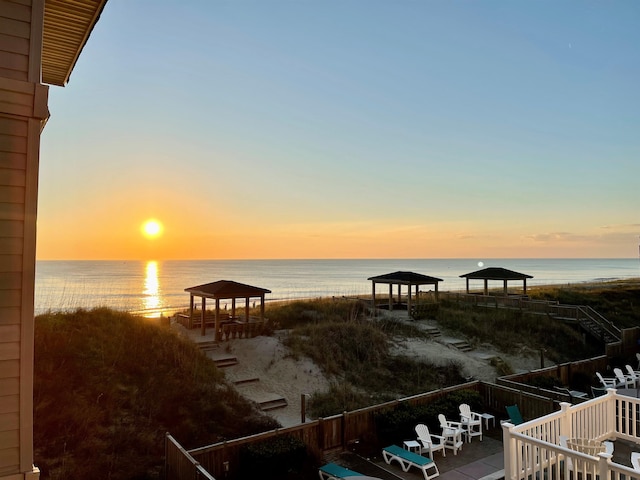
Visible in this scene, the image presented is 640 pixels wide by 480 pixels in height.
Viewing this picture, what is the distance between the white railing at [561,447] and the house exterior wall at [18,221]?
6.55 meters

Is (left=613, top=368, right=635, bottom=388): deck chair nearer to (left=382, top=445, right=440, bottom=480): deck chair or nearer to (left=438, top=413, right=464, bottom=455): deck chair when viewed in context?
(left=438, top=413, right=464, bottom=455): deck chair

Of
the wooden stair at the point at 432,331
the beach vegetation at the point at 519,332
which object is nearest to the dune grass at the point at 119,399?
the wooden stair at the point at 432,331

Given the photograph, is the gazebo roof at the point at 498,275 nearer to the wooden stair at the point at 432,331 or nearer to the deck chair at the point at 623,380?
the wooden stair at the point at 432,331

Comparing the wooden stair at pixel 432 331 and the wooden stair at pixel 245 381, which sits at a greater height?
the wooden stair at pixel 432 331

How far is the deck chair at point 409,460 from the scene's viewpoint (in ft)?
28.8

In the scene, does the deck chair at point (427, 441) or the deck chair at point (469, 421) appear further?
the deck chair at point (469, 421)

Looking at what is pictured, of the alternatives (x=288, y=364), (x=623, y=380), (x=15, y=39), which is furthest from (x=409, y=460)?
(x=623, y=380)

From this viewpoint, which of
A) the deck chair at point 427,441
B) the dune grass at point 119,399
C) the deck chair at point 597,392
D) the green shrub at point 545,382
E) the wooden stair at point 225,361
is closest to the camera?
the dune grass at point 119,399

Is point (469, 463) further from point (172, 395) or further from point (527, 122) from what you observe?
point (527, 122)

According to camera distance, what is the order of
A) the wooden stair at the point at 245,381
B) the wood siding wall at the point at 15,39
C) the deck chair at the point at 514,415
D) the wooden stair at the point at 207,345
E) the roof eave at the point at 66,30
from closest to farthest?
the wood siding wall at the point at 15,39 → the roof eave at the point at 66,30 → the deck chair at the point at 514,415 → the wooden stair at the point at 245,381 → the wooden stair at the point at 207,345

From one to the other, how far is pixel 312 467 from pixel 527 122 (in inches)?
778

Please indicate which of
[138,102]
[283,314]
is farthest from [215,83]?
[283,314]

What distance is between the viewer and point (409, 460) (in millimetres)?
8945

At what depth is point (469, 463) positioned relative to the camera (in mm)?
9547
